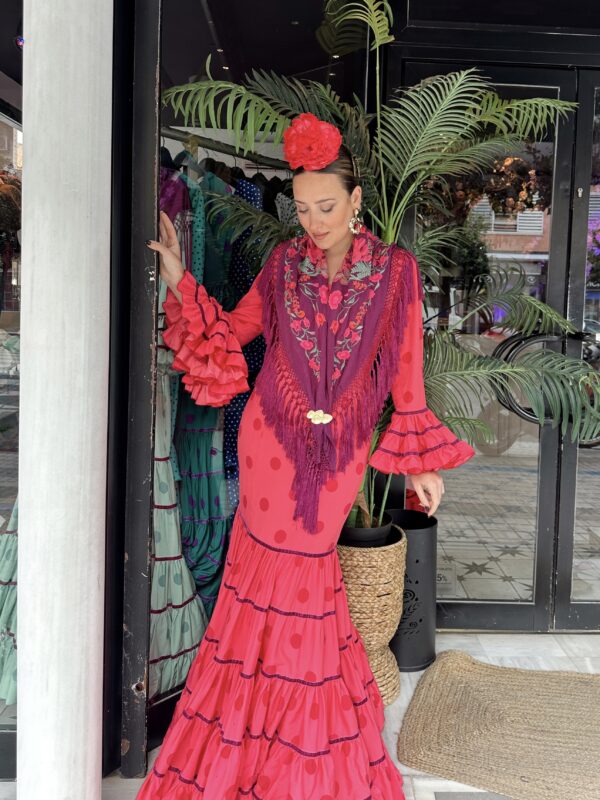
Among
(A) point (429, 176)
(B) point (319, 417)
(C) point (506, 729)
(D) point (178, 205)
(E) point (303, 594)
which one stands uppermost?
(A) point (429, 176)

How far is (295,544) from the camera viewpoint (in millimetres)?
1907

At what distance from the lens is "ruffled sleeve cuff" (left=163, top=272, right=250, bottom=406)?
1929mm

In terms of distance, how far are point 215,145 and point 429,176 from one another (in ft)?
2.52

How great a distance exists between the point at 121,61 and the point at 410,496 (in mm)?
1924

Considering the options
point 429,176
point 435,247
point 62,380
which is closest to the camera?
point 62,380

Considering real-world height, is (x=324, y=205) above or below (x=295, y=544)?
above

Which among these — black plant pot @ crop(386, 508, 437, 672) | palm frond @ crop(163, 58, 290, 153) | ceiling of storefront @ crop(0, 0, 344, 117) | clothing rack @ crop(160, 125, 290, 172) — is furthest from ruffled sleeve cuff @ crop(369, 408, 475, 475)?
ceiling of storefront @ crop(0, 0, 344, 117)

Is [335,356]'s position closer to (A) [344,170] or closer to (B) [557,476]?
(A) [344,170]

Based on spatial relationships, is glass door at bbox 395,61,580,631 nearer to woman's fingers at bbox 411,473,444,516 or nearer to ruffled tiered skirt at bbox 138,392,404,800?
woman's fingers at bbox 411,473,444,516

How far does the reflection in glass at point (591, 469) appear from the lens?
292 cm

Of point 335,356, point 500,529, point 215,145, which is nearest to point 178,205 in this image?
point 215,145

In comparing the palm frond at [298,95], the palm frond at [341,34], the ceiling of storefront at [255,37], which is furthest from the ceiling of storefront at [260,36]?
the palm frond at [298,95]

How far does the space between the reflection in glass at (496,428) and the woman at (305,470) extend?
1.04m

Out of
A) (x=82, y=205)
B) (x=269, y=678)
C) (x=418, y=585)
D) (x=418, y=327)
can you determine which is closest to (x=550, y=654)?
(x=418, y=585)
